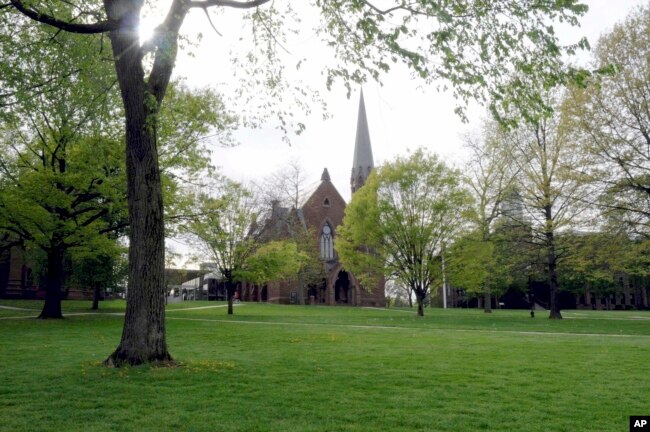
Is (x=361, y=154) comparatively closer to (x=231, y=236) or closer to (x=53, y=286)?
(x=231, y=236)

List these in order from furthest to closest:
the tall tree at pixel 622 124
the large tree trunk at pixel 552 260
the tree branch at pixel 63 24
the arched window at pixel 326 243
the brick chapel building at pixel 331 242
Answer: the arched window at pixel 326 243 < the brick chapel building at pixel 331 242 < the large tree trunk at pixel 552 260 < the tall tree at pixel 622 124 < the tree branch at pixel 63 24

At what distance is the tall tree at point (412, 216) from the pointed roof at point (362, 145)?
31.6 metres

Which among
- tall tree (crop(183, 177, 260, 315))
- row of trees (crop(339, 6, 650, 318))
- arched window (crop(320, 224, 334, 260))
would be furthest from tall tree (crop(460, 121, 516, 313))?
arched window (crop(320, 224, 334, 260))

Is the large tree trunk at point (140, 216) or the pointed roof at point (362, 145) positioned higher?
the pointed roof at point (362, 145)

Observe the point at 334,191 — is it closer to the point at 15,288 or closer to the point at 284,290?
the point at 284,290

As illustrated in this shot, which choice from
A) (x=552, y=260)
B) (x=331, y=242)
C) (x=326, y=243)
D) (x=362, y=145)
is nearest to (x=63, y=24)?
(x=552, y=260)

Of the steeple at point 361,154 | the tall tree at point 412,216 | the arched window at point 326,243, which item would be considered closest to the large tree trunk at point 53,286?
the tall tree at point 412,216

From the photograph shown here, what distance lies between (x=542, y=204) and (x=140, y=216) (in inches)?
948

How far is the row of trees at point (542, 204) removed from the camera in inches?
895

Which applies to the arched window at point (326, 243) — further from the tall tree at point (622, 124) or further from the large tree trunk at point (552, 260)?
the tall tree at point (622, 124)

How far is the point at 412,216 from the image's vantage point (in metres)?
29.2

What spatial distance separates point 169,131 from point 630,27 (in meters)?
20.5

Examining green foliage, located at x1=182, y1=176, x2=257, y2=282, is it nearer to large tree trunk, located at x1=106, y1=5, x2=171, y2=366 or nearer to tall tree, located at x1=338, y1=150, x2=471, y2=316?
tall tree, located at x1=338, y1=150, x2=471, y2=316

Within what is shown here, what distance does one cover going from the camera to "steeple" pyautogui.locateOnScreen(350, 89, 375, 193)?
202ft
